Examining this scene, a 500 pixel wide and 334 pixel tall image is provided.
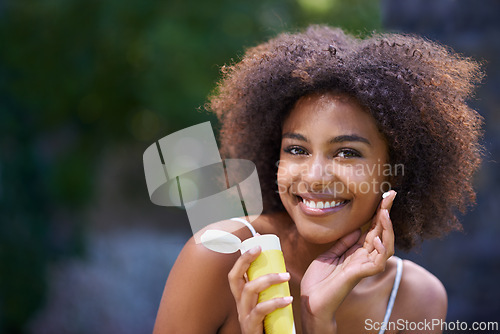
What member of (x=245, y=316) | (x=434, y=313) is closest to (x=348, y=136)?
(x=245, y=316)

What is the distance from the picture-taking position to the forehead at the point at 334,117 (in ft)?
5.56

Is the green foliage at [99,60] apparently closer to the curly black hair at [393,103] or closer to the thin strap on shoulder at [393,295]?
the curly black hair at [393,103]

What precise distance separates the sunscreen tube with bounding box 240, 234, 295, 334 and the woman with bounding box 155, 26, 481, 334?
0.03 m

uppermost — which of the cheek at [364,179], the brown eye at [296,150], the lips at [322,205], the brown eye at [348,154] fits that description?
the brown eye at [296,150]

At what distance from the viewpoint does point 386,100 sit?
173cm

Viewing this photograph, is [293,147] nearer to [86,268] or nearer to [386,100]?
[386,100]

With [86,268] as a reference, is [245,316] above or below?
below

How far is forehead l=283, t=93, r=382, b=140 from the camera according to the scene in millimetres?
1695

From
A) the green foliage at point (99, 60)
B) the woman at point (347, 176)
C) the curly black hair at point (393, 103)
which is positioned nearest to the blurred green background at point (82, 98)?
the green foliage at point (99, 60)

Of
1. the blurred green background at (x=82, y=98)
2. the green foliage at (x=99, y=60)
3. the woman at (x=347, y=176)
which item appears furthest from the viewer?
the green foliage at (x=99, y=60)

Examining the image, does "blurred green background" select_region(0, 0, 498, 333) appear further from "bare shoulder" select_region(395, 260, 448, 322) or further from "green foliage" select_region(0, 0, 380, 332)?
"bare shoulder" select_region(395, 260, 448, 322)

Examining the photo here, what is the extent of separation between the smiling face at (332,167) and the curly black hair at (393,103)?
0.05 meters

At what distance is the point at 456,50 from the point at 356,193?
163 centimetres

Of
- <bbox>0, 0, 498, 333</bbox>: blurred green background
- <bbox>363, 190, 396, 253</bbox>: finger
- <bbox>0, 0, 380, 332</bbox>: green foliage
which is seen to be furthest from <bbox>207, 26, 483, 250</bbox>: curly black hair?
<bbox>0, 0, 380, 332</bbox>: green foliage
